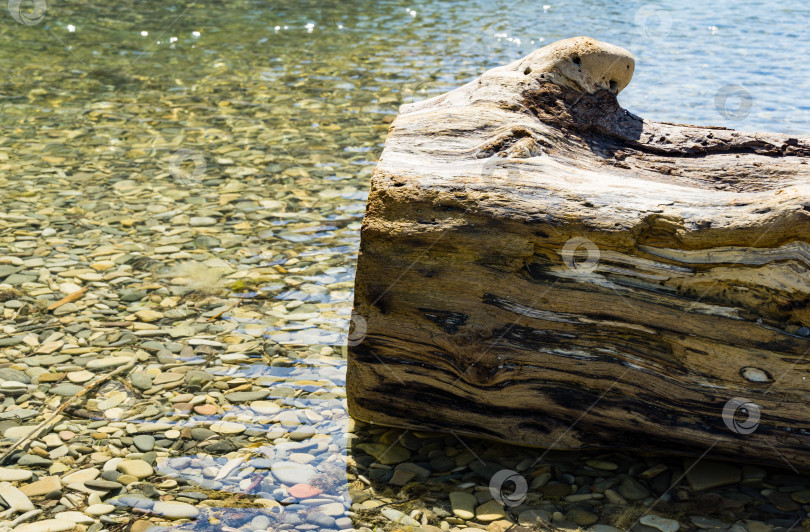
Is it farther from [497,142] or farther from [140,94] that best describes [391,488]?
[140,94]

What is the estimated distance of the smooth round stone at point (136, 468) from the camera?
136 inches

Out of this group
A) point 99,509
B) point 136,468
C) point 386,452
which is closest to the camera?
point 99,509

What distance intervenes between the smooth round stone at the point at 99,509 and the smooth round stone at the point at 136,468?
212 millimetres

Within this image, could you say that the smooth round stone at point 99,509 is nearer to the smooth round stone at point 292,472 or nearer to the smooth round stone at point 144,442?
the smooth round stone at point 144,442

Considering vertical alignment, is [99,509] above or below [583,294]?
below

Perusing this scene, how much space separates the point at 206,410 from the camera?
155 inches

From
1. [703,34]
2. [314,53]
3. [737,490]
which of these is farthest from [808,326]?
[703,34]

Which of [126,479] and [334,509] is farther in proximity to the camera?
[126,479]

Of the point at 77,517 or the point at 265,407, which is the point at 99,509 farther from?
the point at 265,407

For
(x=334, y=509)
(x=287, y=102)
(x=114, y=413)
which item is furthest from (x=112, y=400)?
(x=287, y=102)

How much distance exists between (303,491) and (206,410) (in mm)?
840

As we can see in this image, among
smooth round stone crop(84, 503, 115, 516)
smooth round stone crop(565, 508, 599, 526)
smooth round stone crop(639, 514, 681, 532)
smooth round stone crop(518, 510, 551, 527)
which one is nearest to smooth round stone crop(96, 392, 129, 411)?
smooth round stone crop(84, 503, 115, 516)

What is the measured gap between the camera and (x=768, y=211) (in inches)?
120

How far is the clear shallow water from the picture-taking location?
4.94 m
